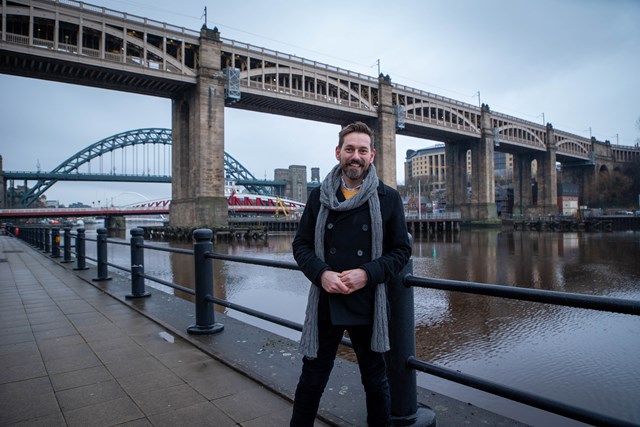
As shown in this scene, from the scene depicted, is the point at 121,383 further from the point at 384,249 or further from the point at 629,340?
the point at 629,340

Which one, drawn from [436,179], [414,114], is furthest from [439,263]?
[436,179]

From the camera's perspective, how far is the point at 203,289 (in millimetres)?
4523

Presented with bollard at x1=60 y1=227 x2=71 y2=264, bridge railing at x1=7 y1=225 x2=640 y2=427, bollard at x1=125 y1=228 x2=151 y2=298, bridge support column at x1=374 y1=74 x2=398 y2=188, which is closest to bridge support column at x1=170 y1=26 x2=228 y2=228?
bridge support column at x1=374 y1=74 x2=398 y2=188

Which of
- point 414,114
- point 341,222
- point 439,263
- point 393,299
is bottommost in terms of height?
point 439,263

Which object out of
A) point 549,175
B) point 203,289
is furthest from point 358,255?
point 549,175

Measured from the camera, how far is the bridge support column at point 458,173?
61.8 meters

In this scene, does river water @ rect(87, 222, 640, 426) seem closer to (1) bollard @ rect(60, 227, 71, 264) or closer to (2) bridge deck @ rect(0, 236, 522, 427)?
(2) bridge deck @ rect(0, 236, 522, 427)

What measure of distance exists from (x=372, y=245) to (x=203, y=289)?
2984 millimetres

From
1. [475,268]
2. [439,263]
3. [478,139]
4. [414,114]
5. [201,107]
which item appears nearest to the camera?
[475,268]

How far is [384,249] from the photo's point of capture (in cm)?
222

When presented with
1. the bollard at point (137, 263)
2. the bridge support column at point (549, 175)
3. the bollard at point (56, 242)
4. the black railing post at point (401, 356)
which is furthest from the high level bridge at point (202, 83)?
the black railing post at point (401, 356)

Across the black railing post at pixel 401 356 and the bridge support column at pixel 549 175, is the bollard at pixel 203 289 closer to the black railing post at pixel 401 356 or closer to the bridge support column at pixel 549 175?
the black railing post at pixel 401 356

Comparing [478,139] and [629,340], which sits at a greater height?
[478,139]

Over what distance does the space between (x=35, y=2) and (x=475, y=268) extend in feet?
114
